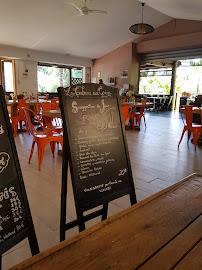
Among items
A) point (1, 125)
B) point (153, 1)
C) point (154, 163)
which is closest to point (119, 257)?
point (1, 125)

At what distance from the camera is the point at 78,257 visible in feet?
2.25

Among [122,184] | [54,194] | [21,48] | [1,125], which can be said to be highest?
[21,48]

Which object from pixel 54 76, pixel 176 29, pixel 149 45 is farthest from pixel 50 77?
pixel 176 29

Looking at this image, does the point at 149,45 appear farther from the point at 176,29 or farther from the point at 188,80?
the point at 188,80

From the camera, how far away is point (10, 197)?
99cm

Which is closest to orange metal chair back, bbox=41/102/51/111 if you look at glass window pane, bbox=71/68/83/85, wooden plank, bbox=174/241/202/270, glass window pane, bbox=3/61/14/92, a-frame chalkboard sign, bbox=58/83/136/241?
a-frame chalkboard sign, bbox=58/83/136/241

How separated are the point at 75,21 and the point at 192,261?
8.98 m

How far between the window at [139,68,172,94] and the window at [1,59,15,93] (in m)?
8.71

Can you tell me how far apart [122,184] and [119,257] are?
0.79m

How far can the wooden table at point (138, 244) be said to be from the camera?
0.66 m

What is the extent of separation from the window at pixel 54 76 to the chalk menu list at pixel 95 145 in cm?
1120

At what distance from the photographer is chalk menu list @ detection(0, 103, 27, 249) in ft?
3.12

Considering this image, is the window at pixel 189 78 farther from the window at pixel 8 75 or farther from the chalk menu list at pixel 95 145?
the chalk menu list at pixel 95 145

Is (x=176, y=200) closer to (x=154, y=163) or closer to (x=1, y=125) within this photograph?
(x=1, y=125)
